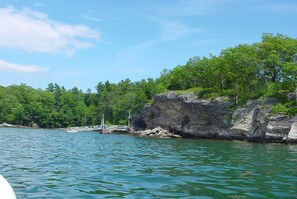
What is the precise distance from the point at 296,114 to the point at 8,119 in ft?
339

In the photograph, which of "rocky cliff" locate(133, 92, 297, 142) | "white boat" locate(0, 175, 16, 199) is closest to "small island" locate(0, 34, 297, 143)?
"rocky cliff" locate(133, 92, 297, 142)

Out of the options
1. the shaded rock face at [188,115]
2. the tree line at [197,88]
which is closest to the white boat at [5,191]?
the tree line at [197,88]

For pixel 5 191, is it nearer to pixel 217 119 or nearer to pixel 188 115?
pixel 217 119

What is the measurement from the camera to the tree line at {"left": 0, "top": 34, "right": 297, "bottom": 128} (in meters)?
54.5

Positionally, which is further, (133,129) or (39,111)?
(39,111)

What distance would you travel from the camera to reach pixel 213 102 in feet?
198

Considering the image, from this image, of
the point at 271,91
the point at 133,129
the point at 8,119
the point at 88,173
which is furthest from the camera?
the point at 8,119

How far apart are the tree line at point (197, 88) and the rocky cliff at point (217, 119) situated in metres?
1.75

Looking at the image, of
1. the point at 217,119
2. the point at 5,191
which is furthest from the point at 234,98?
the point at 5,191

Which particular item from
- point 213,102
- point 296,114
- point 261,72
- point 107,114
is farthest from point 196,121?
point 107,114

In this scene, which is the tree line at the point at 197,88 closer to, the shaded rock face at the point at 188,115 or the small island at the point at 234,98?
the small island at the point at 234,98

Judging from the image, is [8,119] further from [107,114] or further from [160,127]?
[160,127]

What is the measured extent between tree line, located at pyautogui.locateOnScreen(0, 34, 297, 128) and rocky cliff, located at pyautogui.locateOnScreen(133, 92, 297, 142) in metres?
1.75

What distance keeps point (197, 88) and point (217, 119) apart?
10.2 meters
